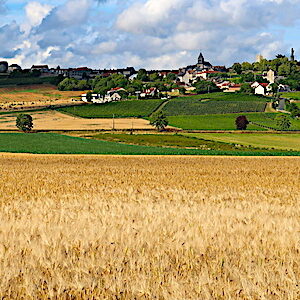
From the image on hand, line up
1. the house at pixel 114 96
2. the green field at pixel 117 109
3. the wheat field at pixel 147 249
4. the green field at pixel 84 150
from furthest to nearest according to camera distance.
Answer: the house at pixel 114 96
the green field at pixel 117 109
the green field at pixel 84 150
the wheat field at pixel 147 249

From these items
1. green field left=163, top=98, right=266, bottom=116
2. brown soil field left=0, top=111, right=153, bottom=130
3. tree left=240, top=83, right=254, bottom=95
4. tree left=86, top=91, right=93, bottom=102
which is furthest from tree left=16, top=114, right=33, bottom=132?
tree left=240, top=83, right=254, bottom=95

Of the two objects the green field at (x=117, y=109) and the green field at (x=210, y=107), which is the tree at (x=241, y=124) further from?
the green field at (x=117, y=109)

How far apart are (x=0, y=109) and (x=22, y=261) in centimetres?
14757

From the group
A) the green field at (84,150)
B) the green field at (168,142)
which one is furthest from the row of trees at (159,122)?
the green field at (84,150)

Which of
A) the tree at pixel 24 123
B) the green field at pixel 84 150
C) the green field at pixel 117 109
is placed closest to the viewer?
the green field at pixel 84 150

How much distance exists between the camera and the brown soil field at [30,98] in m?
163

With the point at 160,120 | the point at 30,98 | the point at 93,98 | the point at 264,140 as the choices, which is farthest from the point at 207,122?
the point at 30,98

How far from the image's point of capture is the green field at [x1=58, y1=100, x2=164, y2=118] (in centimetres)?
13938

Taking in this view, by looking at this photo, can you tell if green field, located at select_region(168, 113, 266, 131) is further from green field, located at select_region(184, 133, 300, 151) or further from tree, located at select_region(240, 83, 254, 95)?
tree, located at select_region(240, 83, 254, 95)

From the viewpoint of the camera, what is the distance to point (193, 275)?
764 centimetres

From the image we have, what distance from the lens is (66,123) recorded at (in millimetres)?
118312

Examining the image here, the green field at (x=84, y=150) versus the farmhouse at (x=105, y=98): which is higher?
the farmhouse at (x=105, y=98)

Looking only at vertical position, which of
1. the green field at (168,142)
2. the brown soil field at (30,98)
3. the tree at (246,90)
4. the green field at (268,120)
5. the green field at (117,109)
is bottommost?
the green field at (168,142)

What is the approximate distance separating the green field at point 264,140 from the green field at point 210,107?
1935 inches
